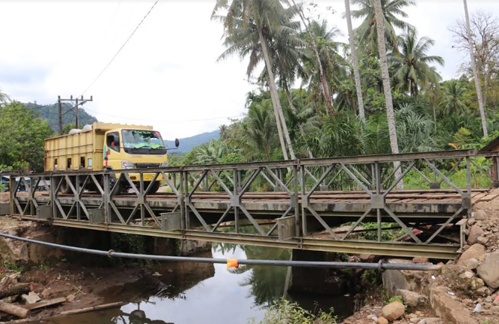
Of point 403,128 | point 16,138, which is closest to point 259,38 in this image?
point 403,128

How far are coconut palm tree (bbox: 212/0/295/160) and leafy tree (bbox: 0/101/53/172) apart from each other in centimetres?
1692

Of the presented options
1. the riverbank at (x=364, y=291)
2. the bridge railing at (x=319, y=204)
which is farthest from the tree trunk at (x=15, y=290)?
the bridge railing at (x=319, y=204)

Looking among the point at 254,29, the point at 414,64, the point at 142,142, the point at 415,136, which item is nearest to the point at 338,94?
the point at 414,64

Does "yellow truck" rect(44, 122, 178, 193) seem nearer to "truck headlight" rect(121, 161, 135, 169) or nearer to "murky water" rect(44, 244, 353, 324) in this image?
"truck headlight" rect(121, 161, 135, 169)

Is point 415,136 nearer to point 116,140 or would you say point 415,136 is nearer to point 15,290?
point 116,140

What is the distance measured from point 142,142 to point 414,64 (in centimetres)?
3060

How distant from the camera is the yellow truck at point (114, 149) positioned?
13391mm

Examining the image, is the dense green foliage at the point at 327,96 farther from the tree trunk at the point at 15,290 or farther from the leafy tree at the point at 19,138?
the tree trunk at the point at 15,290

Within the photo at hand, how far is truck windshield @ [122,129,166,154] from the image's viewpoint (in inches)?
533

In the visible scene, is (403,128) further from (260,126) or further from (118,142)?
(260,126)

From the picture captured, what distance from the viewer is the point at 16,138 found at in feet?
104

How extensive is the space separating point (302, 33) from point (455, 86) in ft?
57.8

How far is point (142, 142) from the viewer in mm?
13898

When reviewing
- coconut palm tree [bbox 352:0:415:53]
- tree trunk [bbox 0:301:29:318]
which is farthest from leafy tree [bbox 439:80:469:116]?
tree trunk [bbox 0:301:29:318]
